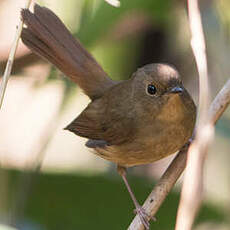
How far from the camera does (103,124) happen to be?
3.60 meters

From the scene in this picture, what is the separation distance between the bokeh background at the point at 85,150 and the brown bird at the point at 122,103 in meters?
0.15

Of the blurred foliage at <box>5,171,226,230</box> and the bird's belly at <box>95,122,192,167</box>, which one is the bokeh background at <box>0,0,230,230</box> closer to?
the blurred foliage at <box>5,171,226,230</box>

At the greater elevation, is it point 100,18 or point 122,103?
point 100,18

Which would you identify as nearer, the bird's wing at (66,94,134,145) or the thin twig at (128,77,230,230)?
the thin twig at (128,77,230,230)

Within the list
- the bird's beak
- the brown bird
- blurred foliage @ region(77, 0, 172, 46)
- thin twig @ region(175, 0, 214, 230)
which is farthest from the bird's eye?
thin twig @ region(175, 0, 214, 230)

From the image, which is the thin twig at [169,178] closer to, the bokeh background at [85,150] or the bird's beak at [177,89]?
the bird's beak at [177,89]

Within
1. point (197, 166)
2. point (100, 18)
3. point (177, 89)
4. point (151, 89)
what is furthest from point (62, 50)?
point (197, 166)

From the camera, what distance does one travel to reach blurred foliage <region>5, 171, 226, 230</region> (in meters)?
3.54

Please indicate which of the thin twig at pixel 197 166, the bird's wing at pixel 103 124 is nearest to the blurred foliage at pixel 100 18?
the bird's wing at pixel 103 124

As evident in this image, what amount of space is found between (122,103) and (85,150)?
1.36 m

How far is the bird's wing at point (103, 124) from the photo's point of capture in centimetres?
345

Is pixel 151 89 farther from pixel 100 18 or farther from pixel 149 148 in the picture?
pixel 100 18

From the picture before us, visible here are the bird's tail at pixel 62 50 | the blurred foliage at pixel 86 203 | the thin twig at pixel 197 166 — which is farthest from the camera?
the blurred foliage at pixel 86 203

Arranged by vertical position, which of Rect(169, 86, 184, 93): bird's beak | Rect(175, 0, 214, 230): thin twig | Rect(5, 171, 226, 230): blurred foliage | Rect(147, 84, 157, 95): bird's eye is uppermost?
Rect(175, 0, 214, 230): thin twig
